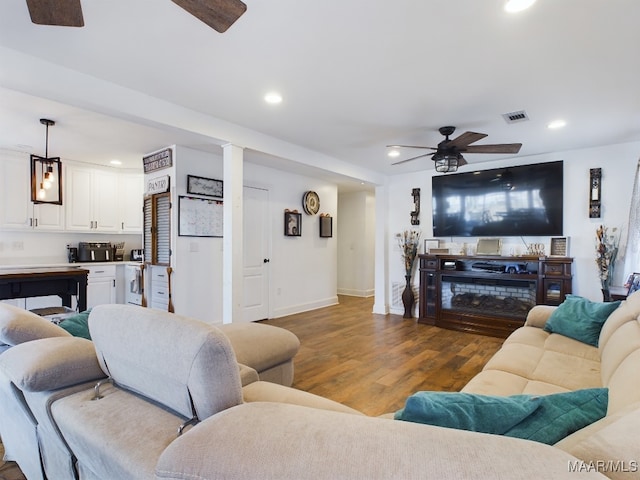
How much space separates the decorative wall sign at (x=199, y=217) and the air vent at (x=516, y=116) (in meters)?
3.54

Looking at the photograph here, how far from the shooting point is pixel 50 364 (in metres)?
1.23

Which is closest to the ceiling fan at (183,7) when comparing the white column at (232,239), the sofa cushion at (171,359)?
the sofa cushion at (171,359)

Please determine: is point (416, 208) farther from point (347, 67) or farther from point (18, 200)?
point (18, 200)

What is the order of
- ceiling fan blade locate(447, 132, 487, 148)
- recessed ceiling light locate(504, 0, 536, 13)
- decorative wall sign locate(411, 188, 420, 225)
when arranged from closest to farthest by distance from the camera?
recessed ceiling light locate(504, 0, 536, 13) → ceiling fan blade locate(447, 132, 487, 148) → decorative wall sign locate(411, 188, 420, 225)

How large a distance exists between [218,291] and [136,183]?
2.58 metres

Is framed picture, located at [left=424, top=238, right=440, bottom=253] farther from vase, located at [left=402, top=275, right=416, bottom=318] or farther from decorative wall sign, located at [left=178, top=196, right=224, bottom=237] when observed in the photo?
decorative wall sign, located at [left=178, top=196, right=224, bottom=237]

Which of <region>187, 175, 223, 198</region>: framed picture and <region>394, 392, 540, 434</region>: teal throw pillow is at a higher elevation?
<region>187, 175, 223, 198</region>: framed picture

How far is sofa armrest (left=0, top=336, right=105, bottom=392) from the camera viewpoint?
3.93 ft

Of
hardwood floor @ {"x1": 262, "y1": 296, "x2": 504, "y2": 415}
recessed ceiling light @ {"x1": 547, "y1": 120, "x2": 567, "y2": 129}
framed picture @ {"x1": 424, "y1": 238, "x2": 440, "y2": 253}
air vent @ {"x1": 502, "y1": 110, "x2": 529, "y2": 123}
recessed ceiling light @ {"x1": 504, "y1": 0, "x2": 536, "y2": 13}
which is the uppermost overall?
recessed ceiling light @ {"x1": 504, "y1": 0, "x2": 536, "y2": 13}

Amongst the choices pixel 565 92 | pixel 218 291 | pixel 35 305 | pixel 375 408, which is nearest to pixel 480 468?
pixel 375 408

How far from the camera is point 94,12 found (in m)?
1.78

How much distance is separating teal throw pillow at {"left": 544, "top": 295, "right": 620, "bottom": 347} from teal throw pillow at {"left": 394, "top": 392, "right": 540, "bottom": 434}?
2045 millimetres

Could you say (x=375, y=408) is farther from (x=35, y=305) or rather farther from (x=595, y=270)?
(x=35, y=305)

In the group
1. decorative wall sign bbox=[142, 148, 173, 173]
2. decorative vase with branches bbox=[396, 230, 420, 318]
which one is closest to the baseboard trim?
decorative vase with branches bbox=[396, 230, 420, 318]
